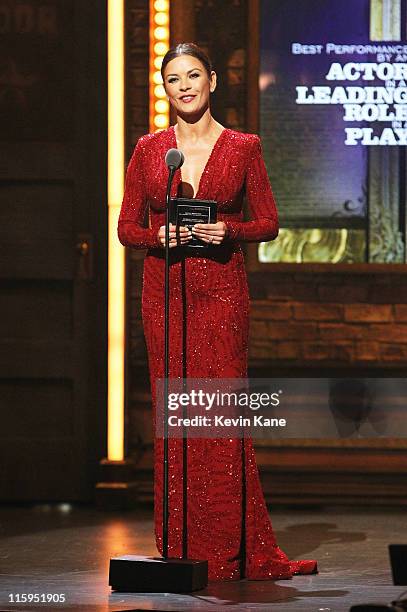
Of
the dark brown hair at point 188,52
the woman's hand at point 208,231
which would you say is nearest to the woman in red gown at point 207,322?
the dark brown hair at point 188,52

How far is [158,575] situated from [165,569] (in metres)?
0.03

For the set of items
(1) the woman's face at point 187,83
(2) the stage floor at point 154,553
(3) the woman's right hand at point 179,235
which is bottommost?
(2) the stage floor at point 154,553

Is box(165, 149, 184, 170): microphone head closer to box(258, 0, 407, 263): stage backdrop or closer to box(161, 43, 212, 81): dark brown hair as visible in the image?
box(161, 43, 212, 81): dark brown hair

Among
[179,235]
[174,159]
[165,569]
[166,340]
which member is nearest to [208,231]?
[179,235]

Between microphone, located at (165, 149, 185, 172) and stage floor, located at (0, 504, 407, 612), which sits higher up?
microphone, located at (165, 149, 185, 172)

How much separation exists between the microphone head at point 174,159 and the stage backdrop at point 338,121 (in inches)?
103

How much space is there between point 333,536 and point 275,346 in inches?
53.6

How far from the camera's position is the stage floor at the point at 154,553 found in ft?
14.3

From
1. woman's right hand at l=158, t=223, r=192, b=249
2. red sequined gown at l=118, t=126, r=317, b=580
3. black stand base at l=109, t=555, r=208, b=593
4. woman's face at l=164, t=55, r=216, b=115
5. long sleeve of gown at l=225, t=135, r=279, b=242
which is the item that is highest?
woman's face at l=164, t=55, r=216, b=115

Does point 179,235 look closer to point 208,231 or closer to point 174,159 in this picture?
point 208,231

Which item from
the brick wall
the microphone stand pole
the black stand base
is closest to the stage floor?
the black stand base

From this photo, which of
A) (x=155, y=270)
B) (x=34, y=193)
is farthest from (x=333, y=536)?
(x=34, y=193)

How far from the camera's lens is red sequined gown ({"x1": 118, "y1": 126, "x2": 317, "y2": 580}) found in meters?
4.75

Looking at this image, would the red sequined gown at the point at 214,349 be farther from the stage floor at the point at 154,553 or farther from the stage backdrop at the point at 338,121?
the stage backdrop at the point at 338,121
